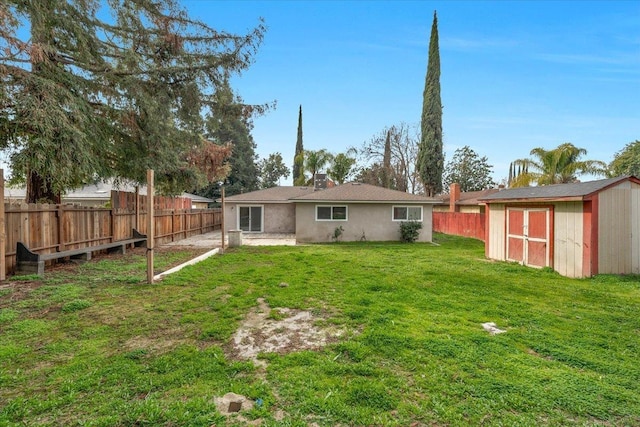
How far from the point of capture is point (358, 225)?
52.3 feet

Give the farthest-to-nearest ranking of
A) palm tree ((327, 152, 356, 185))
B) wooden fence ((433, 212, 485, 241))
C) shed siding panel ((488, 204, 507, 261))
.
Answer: palm tree ((327, 152, 356, 185))
wooden fence ((433, 212, 485, 241))
shed siding panel ((488, 204, 507, 261))

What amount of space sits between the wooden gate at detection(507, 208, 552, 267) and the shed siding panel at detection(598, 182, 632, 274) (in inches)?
46.9

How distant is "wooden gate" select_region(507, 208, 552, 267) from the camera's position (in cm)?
906

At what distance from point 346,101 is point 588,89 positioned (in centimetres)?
1243

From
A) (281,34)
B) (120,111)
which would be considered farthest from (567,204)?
(120,111)

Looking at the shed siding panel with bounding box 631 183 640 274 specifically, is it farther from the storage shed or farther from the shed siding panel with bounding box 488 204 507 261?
the shed siding panel with bounding box 488 204 507 261

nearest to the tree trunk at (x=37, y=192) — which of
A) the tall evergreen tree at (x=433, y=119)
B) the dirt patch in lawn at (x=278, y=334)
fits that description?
the dirt patch in lawn at (x=278, y=334)

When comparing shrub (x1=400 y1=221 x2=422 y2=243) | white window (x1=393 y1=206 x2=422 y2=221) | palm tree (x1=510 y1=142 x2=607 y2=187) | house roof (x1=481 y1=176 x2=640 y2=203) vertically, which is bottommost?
shrub (x1=400 y1=221 x2=422 y2=243)

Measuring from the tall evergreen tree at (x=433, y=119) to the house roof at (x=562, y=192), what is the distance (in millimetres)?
13427

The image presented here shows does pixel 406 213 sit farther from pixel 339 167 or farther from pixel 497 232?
pixel 339 167

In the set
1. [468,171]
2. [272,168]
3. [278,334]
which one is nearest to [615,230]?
[278,334]

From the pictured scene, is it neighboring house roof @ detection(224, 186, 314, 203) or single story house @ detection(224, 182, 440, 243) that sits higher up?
neighboring house roof @ detection(224, 186, 314, 203)

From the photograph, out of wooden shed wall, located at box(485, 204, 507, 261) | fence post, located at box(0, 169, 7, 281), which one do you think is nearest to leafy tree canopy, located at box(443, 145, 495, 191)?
wooden shed wall, located at box(485, 204, 507, 261)

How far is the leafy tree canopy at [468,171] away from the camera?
42153 mm
